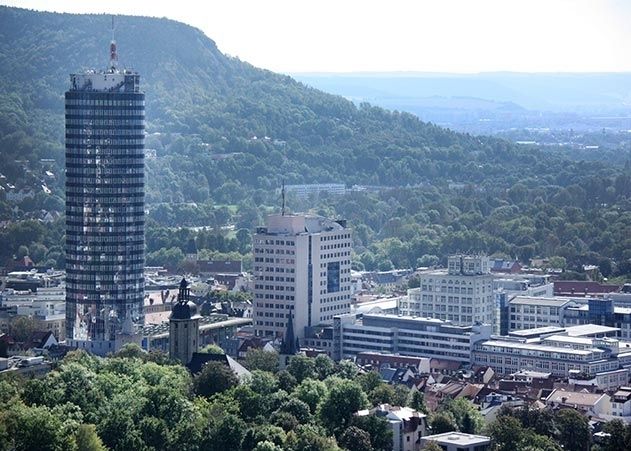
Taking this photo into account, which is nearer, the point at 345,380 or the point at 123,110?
the point at 345,380

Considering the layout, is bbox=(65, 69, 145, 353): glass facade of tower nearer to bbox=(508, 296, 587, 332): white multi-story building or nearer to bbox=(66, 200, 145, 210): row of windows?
bbox=(66, 200, 145, 210): row of windows

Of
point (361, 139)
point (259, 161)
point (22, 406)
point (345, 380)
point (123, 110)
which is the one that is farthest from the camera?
point (361, 139)

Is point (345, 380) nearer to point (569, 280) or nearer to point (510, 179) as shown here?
point (569, 280)

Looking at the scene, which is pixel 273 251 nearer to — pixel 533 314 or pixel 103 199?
pixel 103 199

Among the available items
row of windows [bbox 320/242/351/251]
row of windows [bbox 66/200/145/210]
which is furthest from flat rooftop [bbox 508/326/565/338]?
row of windows [bbox 66/200/145/210]

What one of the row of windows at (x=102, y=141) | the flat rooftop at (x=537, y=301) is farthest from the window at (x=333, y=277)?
the row of windows at (x=102, y=141)

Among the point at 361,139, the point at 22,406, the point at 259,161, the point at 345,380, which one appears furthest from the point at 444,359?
the point at 361,139

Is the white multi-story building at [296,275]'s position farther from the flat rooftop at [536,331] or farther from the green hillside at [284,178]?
the green hillside at [284,178]
